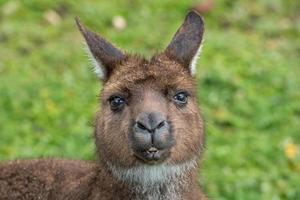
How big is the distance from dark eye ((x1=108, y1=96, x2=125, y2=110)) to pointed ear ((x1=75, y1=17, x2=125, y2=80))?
0.30m

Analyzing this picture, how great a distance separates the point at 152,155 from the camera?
5.78 meters

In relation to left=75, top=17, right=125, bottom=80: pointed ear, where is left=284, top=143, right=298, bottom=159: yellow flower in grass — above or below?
below

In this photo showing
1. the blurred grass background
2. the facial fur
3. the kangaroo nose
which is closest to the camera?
the kangaroo nose

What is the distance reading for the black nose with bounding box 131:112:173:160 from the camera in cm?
569

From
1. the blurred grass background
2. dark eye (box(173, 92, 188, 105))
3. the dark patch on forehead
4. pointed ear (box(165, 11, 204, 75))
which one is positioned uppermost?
pointed ear (box(165, 11, 204, 75))

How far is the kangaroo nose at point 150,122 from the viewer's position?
568cm

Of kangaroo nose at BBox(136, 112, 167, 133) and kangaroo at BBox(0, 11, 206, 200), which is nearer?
kangaroo nose at BBox(136, 112, 167, 133)

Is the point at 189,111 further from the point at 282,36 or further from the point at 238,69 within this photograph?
the point at 282,36

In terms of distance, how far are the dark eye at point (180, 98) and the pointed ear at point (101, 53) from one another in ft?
1.69

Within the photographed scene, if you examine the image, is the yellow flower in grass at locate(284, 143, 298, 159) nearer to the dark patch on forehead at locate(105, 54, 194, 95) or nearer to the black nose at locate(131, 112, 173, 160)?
the dark patch on forehead at locate(105, 54, 194, 95)

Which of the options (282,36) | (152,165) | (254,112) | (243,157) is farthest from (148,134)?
(282,36)

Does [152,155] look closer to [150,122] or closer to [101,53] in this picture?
[150,122]

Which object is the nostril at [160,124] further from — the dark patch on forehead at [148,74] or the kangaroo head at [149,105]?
the dark patch on forehead at [148,74]

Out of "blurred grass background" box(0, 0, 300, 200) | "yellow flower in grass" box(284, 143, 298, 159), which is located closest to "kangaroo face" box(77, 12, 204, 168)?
"blurred grass background" box(0, 0, 300, 200)
